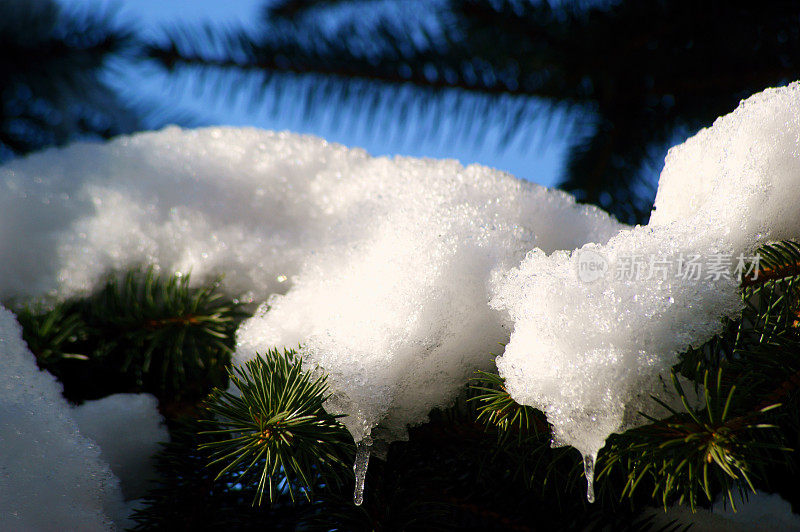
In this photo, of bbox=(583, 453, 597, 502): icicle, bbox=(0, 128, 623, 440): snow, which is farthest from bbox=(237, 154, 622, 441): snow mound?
bbox=(583, 453, 597, 502): icicle

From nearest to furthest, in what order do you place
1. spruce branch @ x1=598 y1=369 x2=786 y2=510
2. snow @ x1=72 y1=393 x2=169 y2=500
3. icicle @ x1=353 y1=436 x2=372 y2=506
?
spruce branch @ x1=598 y1=369 x2=786 y2=510 → icicle @ x1=353 y1=436 x2=372 y2=506 → snow @ x1=72 y1=393 x2=169 y2=500


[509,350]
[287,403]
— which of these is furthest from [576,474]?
[287,403]

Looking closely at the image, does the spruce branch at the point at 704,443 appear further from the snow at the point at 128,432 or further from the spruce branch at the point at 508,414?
the snow at the point at 128,432

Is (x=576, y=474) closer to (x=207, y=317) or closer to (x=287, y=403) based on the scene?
(x=287, y=403)

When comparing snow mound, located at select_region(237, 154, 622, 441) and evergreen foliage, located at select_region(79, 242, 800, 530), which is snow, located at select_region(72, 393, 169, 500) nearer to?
evergreen foliage, located at select_region(79, 242, 800, 530)

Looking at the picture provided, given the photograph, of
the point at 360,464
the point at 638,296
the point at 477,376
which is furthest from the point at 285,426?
the point at 638,296

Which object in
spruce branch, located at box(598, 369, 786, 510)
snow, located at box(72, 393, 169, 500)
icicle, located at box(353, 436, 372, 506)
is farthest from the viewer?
snow, located at box(72, 393, 169, 500)
